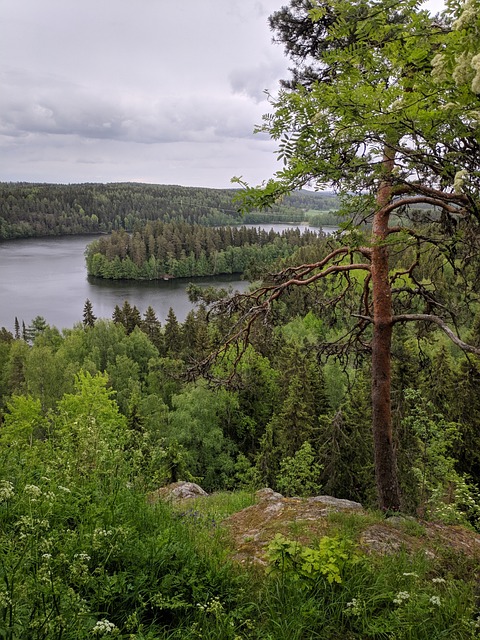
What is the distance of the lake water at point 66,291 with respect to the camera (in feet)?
216

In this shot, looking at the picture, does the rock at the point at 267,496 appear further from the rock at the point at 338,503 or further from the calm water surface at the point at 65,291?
the calm water surface at the point at 65,291

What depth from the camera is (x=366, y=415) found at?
19.8 meters

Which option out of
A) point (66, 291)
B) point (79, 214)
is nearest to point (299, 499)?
point (66, 291)

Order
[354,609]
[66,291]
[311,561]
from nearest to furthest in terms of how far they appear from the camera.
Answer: [354,609]
[311,561]
[66,291]

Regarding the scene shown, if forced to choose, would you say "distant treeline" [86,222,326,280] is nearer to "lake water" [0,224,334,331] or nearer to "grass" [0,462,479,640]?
"lake water" [0,224,334,331]

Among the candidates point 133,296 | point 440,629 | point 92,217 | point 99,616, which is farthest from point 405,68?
point 92,217

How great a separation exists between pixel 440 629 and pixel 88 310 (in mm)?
56783

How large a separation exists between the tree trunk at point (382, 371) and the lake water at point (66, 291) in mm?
58497

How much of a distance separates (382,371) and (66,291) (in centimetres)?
8399

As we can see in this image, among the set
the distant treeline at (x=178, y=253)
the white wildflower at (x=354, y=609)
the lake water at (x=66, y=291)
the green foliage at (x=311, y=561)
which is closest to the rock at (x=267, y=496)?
the green foliage at (x=311, y=561)

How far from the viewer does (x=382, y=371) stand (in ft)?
18.6

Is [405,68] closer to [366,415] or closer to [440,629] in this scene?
[440,629]

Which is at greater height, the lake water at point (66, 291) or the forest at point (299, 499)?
the forest at point (299, 499)

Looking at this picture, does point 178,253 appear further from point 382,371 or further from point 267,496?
point 382,371
